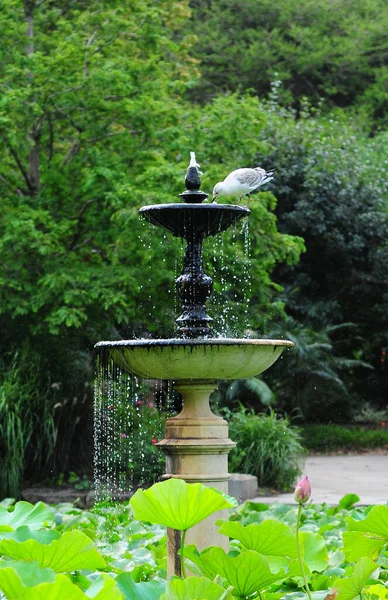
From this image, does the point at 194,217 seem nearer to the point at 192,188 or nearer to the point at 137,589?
the point at 192,188

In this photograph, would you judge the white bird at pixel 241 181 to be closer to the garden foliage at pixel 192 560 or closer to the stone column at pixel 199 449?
the stone column at pixel 199 449

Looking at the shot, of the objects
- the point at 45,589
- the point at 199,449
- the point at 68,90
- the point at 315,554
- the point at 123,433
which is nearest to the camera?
the point at 45,589

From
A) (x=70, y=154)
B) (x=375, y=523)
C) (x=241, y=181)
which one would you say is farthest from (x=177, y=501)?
(x=70, y=154)

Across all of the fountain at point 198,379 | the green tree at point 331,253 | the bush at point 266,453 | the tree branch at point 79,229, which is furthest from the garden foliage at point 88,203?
the fountain at point 198,379

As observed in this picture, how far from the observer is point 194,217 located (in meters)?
4.22

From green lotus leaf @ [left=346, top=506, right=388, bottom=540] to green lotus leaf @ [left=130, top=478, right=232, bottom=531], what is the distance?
374 millimetres

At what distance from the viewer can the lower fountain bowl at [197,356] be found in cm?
379

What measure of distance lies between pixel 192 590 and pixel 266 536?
1.29 ft

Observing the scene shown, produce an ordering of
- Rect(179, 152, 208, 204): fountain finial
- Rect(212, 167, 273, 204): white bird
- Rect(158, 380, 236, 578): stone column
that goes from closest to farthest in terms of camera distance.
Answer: Rect(158, 380, 236, 578): stone column, Rect(179, 152, 208, 204): fountain finial, Rect(212, 167, 273, 204): white bird

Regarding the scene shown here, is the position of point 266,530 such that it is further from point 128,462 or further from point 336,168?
point 336,168

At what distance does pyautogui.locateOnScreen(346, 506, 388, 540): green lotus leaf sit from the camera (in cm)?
248

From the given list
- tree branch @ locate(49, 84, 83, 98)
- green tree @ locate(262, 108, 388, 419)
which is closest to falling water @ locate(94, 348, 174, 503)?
tree branch @ locate(49, 84, 83, 98)

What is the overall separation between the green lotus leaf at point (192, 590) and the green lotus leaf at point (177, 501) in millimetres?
192

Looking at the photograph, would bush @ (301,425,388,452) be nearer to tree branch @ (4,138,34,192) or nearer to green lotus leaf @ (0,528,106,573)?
tree branch @ (4,138,34,192)
